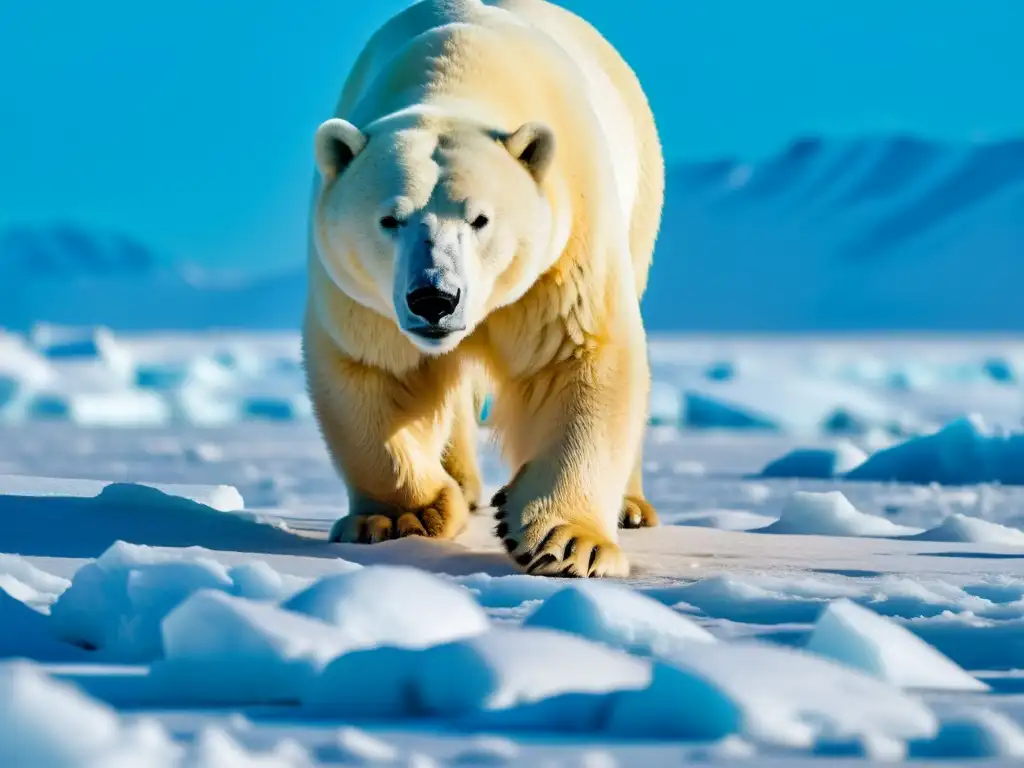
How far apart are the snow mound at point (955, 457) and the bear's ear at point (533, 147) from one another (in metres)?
3.77

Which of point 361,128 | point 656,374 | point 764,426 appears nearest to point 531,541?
point 361,128

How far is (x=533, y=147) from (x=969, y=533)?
5.01 feet

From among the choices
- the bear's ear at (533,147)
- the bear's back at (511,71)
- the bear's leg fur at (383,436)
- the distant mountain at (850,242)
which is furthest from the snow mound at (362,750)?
the distant mountain at (850,242)

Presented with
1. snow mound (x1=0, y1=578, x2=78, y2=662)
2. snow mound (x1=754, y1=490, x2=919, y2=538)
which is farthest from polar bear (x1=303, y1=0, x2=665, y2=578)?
snow mound (x1=0, y1=578, x2=78, y2=662)

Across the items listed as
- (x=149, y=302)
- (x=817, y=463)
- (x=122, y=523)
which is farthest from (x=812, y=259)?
(x=122, y=523)

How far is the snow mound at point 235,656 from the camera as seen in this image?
159 cm

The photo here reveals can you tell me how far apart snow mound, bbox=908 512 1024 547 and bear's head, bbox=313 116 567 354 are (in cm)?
131

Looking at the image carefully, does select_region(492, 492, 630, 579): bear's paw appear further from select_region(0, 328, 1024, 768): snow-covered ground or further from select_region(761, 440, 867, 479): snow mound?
select_region(761, 440, 867, 479): snow mound

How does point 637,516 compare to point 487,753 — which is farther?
point 637,516

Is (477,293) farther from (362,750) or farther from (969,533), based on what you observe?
(362,750)

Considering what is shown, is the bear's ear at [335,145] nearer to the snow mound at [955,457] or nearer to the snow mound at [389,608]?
the snow mound at [389,608]

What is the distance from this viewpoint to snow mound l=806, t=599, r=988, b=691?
1.72 meters

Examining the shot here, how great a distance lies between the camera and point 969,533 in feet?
12.3

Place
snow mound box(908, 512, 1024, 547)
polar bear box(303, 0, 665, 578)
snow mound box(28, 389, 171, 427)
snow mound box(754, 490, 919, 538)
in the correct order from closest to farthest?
polar bear box(303, 0, 665, 578) < snow mound box(908, 512, 1024, 547) < snow mound box(754, 490, 919, 538) < snow mound box(28, 389, 171, 427)
